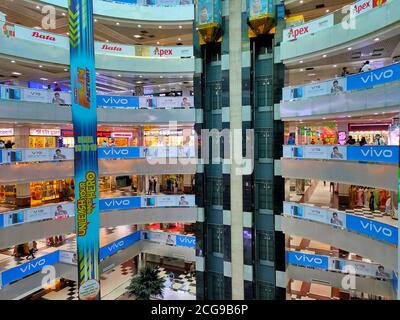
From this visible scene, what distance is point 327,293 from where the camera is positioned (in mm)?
16516

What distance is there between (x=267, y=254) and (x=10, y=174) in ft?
44.1

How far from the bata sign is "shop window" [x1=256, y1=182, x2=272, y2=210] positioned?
295 inches

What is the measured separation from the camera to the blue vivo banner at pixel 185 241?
723 inches

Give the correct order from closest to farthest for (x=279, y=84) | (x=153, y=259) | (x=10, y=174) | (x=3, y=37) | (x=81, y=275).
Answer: (x=81, y=275) < (x=3, y=37) < (x=10, y=174) < (x=279, y=84) < (x=153, y=259)

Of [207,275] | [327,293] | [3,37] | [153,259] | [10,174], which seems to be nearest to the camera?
[3,37]

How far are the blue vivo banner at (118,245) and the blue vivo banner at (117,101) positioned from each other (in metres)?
8.17

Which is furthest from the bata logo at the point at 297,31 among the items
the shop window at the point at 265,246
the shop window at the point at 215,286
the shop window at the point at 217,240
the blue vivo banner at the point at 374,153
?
the shop window at the point at 215,286

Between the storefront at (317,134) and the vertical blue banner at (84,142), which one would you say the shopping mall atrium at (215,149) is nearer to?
the vertical blue banner at (84,142)

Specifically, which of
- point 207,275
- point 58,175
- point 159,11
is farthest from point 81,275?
point 159,11

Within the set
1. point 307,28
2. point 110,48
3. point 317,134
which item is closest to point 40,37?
point 110,48

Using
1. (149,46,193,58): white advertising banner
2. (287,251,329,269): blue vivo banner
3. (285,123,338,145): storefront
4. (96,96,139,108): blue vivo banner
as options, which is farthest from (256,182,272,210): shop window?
(285,123,338,145): storefront

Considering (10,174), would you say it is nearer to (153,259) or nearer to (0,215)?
(0,215)

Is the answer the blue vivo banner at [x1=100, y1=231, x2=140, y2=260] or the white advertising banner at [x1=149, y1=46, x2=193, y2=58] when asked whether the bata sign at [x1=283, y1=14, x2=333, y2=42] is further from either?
the blue vivo banner at [x1=100, y1=231, x2=140, y2=260]

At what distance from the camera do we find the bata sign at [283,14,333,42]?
13.2 metres
